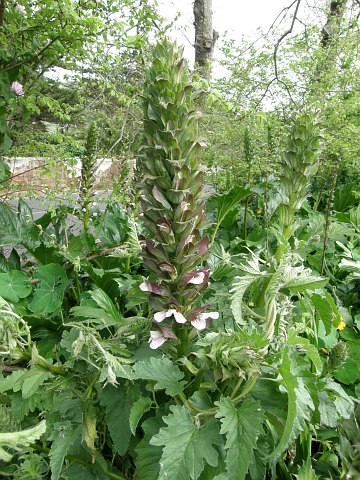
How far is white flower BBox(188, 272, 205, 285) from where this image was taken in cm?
112

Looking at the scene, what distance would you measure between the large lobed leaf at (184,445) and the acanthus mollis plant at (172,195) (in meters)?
0.21

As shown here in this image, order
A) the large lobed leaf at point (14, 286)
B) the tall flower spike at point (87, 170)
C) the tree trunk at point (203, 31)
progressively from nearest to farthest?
the large lobed leaf at point (14, 286), the tall flower spike at point (87, 170), the tree trunk at point (203, 31)

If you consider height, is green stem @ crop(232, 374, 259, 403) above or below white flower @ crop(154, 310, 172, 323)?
below

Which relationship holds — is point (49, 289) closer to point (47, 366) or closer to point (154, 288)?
point (47, 366)

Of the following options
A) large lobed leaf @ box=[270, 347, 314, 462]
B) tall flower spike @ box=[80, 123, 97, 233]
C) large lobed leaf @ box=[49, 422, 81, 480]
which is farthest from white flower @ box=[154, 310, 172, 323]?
tall flower spike @ box=[80, 123, 97, 233]

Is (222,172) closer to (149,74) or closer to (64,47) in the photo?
(64,47)

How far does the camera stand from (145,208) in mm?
Answer: 1119

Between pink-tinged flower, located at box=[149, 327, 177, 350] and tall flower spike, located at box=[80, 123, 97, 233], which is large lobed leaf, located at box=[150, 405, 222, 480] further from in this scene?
tall flower spike, located at box=[80, 123, 97, 233]

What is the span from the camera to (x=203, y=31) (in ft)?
22.5

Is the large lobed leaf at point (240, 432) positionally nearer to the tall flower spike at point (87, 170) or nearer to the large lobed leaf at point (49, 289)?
the large lobed leaf at point (49, 289)

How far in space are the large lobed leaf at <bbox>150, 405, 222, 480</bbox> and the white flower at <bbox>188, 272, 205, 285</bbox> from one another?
1.12ft

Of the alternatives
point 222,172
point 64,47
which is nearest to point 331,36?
point 222,172

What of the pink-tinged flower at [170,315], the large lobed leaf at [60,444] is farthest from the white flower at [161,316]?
the large lobed leaf at [60,444]

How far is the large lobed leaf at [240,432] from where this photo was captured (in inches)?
37.9
